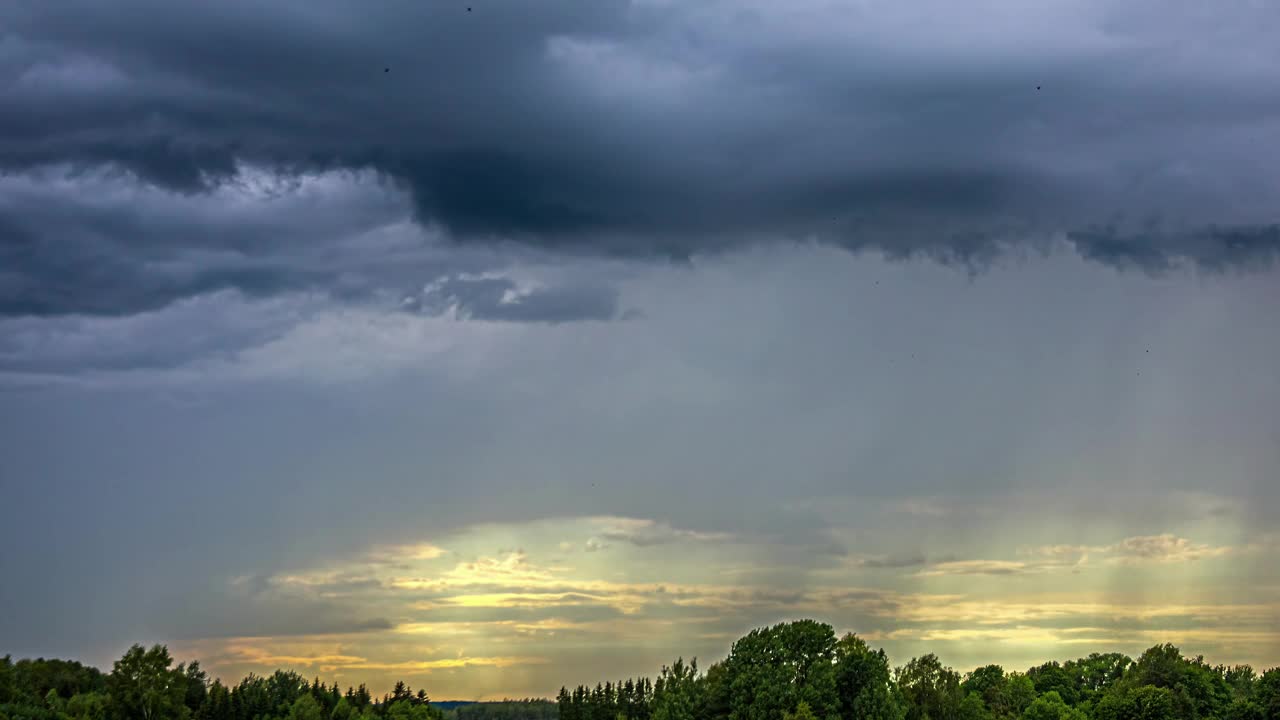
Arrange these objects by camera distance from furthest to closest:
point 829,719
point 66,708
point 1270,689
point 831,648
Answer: point 66,708 < point 1270,689 < point 831,648 < point 829,719

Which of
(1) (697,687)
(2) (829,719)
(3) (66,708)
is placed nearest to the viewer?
(2) (829,719)

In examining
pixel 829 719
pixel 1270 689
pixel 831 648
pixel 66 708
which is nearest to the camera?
pixel 829 719

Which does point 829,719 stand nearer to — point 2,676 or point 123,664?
point 123,664

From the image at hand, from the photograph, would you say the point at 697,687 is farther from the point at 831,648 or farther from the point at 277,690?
the point at 277,690

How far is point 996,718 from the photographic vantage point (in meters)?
178

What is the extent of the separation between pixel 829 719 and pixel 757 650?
14062 mm

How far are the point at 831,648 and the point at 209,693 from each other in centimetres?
10861

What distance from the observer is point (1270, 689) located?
177m

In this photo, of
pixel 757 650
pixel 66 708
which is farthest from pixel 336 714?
pixel 757 650

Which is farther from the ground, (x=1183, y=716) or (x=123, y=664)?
(x=123, y=664)

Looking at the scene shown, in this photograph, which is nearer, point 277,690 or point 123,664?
point 123,664

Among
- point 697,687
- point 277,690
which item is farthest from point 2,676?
point 697,687

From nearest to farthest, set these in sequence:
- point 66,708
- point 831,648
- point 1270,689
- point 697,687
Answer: point 831,648
point 697,687
point 1270,689
point 66,708

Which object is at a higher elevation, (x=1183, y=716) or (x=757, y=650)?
(x=757, y=650)
